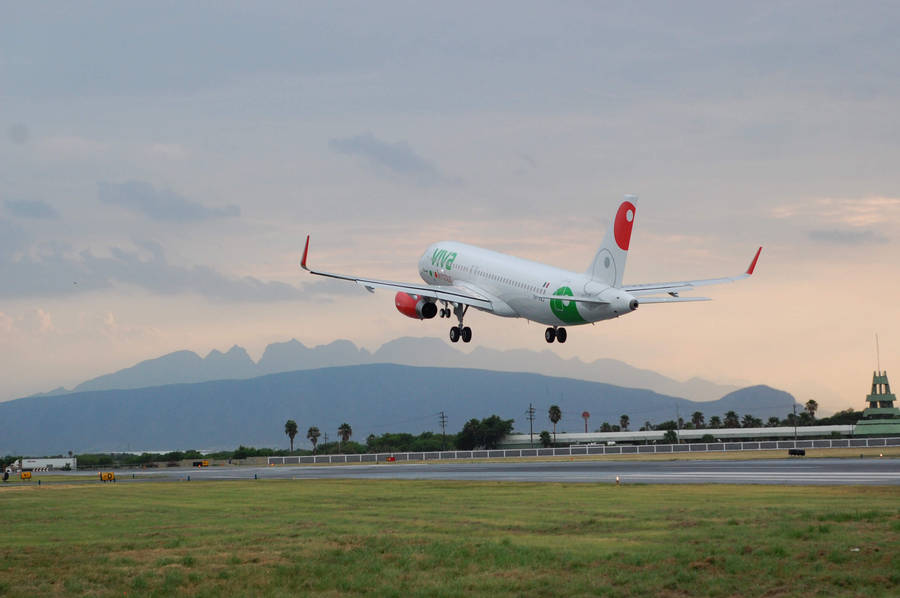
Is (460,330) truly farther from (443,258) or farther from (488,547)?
(488,547)

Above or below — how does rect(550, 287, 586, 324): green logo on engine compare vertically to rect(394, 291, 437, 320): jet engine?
below

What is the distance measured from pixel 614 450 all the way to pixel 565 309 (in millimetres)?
82218

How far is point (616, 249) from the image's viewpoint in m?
72.9

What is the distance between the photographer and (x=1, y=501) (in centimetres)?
6744

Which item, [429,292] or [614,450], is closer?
[429,292]

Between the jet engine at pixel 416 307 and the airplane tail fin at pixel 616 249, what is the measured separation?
14.4 meters

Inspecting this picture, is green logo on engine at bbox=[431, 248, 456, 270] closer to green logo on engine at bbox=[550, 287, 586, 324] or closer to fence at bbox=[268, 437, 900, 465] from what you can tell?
green logo on engine at bbox=[550, 287, 586, 324]

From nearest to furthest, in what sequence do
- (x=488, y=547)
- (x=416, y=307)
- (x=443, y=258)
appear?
(x=488, y=547)
(x=416, y=307)
(x=443, y=258)

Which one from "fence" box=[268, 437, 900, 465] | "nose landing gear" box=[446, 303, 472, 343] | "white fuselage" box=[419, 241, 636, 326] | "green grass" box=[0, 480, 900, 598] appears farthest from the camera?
"fence" box=[268, 437, 900, 465]

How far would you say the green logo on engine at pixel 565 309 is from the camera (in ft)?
237

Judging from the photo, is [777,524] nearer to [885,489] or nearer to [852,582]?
[852,582]

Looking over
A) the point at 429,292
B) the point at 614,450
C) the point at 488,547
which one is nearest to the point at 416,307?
the point at 429,292

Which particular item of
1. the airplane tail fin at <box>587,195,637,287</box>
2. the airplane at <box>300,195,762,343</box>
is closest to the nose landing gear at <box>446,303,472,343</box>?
the airplane at <box>300,195,762,343</box>

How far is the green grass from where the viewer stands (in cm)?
3222
